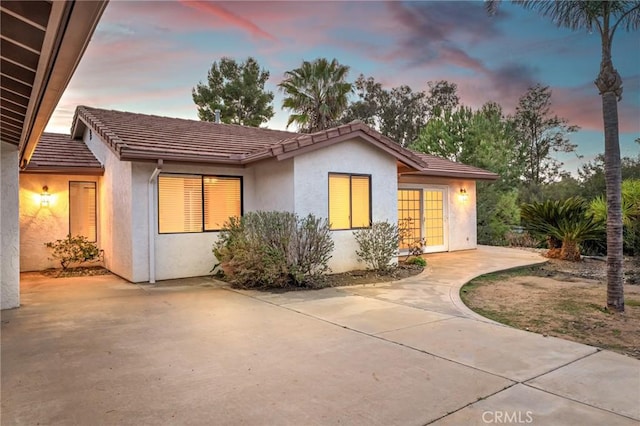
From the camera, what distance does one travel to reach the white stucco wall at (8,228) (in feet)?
24.4

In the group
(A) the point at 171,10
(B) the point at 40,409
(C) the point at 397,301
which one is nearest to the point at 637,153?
(C) the point at 397,301

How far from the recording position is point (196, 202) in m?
10.8

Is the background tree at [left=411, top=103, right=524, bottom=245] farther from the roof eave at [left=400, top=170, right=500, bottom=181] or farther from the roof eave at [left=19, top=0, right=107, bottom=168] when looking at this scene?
Result: the roof eave at [left=19, top=0, right=107, bottom=168]

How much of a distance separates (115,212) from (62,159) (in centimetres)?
244

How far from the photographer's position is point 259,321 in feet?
20.9

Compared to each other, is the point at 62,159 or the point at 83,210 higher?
the point at 62,159

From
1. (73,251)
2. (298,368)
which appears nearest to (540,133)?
(73,251)

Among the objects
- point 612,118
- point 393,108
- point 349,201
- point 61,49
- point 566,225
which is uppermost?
point 393,108

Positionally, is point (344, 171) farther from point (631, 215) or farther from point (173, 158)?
point (631, 215)

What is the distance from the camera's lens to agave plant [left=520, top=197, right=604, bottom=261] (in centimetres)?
1287

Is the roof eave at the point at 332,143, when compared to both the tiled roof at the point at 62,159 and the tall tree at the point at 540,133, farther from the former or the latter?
the tall tree at the point at 540,133

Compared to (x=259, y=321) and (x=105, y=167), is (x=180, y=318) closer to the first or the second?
(x=259, y=321)

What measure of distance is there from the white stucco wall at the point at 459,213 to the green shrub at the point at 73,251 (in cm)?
1084

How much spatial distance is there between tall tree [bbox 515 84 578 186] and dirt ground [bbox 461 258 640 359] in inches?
909
